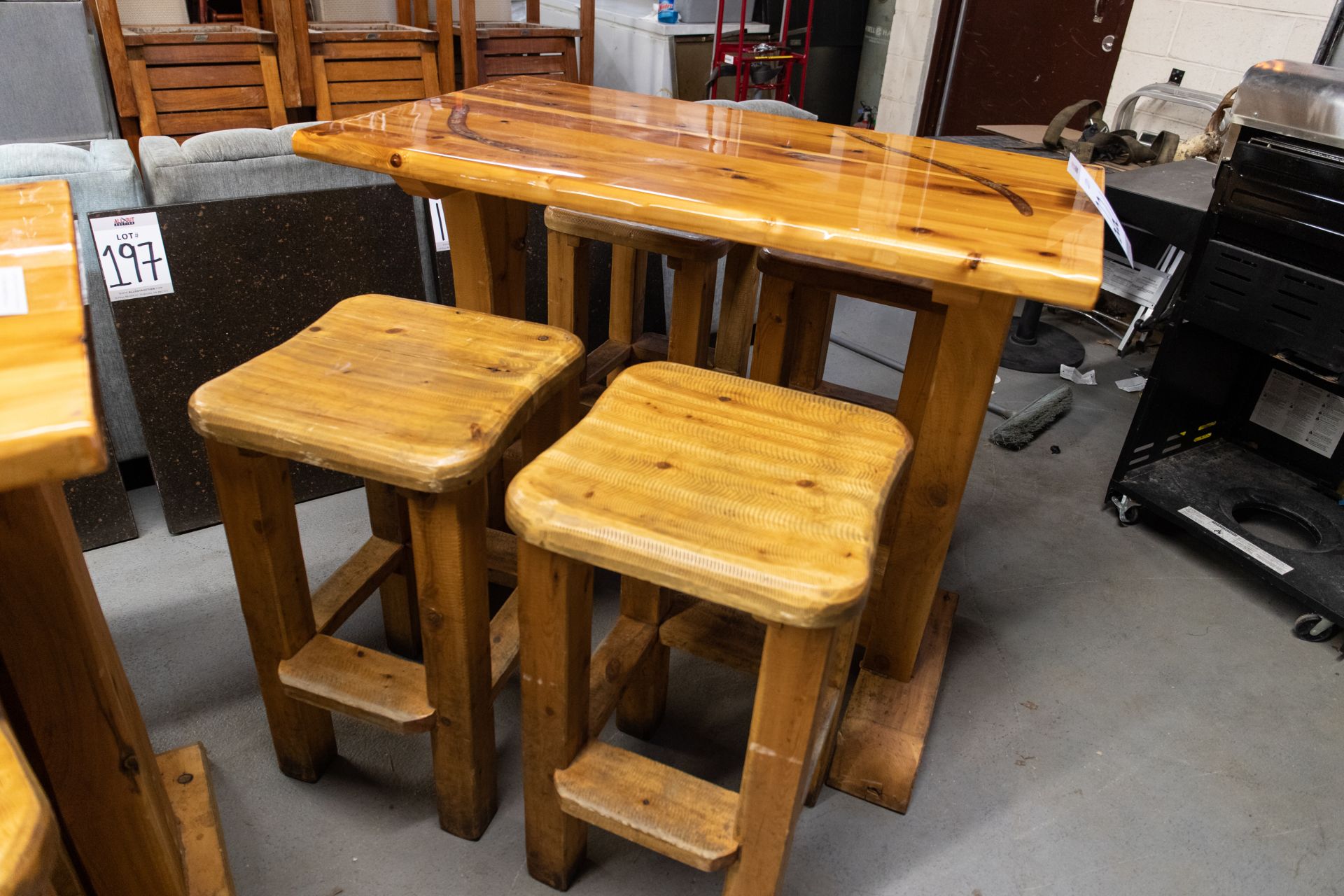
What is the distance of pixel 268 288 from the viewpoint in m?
2.01

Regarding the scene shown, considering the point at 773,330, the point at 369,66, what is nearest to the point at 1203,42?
the point at 773,330

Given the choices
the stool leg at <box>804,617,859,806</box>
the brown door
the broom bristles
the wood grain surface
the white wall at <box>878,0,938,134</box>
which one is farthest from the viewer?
the white wall at <box>878,0,938,134</box>

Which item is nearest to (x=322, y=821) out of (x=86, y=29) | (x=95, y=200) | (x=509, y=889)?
(x=509, y=889)

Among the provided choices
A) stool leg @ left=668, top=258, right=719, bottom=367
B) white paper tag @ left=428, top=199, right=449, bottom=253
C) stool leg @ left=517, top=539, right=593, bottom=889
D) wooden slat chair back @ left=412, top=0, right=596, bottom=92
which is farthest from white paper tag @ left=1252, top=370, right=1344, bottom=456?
wooden slat chair back @ left=412, top=0, right=596, bottom=92

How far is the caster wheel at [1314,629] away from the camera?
193cm

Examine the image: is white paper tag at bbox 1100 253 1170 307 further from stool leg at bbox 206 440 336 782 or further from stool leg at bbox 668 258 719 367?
stool leg at bbox 206 440 336 782

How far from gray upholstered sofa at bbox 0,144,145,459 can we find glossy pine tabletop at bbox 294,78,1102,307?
762 mm

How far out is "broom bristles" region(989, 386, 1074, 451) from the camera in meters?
2.61

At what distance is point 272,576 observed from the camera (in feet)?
4.26

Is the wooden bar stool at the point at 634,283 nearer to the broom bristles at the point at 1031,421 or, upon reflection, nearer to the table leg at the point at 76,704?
the broom bristles at the point at 1031,421

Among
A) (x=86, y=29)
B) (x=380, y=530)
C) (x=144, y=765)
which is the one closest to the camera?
(x=144, y=765)

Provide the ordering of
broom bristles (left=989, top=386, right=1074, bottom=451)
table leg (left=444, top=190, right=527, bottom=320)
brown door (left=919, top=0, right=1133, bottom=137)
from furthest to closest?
brown door (left=919, top=0, right=1133, bottom=137) → broom bristles (left=989, top=386, right=1074, bottom=451) → table leg (left=444, top=190, right=527, bottom=320)

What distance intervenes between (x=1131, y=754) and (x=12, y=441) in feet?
5.70

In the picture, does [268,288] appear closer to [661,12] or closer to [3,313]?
[3,313]
